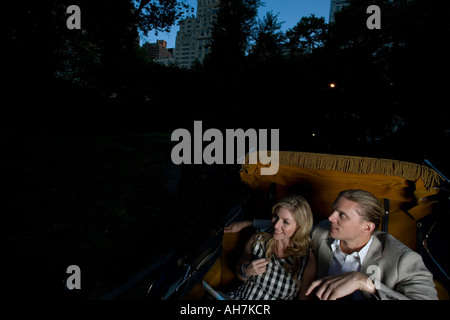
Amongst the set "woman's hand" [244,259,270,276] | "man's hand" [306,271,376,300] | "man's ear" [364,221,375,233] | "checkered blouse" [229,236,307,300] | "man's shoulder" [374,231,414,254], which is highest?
"man's ear" [364,221,375,233]

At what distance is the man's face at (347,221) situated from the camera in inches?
73.9

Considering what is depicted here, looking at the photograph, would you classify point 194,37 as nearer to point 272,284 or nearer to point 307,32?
point 307,32

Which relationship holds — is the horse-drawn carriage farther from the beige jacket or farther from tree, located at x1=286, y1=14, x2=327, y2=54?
tree, located at x1=286, y1=14, x2=327, y2=54

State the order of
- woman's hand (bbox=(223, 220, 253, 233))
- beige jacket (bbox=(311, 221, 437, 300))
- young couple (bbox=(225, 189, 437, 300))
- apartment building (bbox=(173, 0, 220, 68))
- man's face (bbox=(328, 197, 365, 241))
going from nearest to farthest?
beige jacket (bbox=(311, 221, 437, 300)) < young couple (bbox=(225, 189, 437, 300)) < man's face (bbox=(328, 197, 365, 241)) < woman's hand (bbox=(223, 220, 253, 233)) < apartment building (bbox=(173, 0, 220, 68))

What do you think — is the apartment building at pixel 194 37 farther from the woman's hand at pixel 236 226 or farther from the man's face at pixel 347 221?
the man's face at pixel 347 221

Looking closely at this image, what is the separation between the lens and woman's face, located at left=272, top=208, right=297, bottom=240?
2.09 m

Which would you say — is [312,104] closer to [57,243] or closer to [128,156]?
[128,156]

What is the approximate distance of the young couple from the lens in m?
1.69

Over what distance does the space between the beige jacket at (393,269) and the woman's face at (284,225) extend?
353 millimetres

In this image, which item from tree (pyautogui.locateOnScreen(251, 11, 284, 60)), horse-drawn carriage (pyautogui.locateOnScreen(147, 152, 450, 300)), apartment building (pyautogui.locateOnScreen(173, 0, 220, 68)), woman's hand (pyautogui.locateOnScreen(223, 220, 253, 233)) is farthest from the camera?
apartment building (pyautogui.locateOnScreen(173, 0, 220, 68))

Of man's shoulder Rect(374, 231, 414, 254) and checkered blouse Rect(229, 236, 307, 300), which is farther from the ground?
man's shoulder Rect(374, 231, 414, 254)

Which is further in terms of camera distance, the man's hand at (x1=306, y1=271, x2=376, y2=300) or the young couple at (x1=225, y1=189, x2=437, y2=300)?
the young couple at (x1=225, y1=189, x2=437, y2=300)

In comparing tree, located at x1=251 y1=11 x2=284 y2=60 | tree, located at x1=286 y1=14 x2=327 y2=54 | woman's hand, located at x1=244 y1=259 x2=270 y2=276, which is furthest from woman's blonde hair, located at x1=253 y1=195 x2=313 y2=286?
tree, located at x1=286 y1=14 x2=327 y2=54

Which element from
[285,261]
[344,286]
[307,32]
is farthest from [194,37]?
[344,286]
